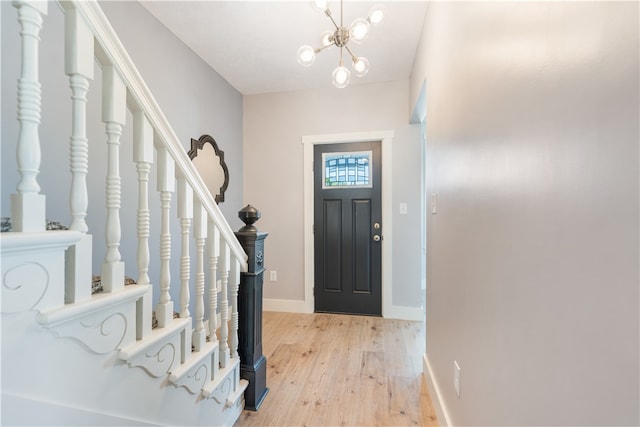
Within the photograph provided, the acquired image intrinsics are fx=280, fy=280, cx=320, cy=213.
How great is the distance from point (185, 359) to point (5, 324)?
0.71 metres

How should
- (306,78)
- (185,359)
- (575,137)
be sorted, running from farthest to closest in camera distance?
(306,78) → (185,359) → (575,137)

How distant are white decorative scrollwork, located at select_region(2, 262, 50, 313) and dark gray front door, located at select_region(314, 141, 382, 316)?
2.70 m

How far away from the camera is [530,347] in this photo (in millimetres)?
721

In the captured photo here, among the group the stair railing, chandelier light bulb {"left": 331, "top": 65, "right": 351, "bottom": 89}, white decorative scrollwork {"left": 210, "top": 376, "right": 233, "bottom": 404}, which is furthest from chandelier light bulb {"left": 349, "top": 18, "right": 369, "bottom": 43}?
white decorative scrollwork {"left": 210, "top": 376, "right": 233, "bottom": 404}

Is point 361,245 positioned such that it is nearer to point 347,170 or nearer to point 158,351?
point 347,170

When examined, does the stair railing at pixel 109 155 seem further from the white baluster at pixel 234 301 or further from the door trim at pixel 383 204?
the door trim at pixel 383 204

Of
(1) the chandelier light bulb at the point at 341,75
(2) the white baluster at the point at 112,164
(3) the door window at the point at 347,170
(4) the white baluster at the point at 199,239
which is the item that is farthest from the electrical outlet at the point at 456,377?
(3) the door window at the point at 347,170

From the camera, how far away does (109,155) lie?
2.88 feet

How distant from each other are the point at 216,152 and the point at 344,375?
7.59 feet

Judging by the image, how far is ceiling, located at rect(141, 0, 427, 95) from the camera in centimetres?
199

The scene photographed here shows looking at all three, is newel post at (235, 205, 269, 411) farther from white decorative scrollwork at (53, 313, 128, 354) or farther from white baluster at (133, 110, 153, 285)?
white decorative scrollwork at (53, 313, 128, 354)

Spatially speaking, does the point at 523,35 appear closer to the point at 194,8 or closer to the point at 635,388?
the point at 635,388

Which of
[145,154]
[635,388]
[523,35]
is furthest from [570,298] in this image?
[145,154]

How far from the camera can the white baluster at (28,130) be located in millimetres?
630
